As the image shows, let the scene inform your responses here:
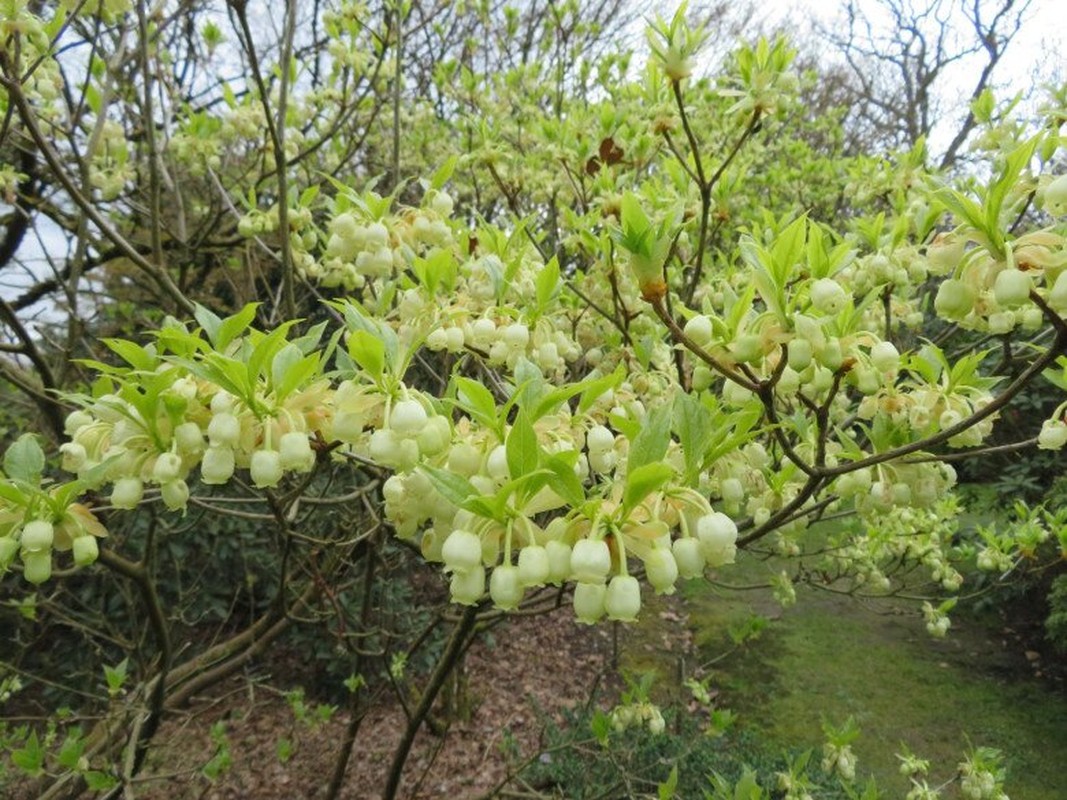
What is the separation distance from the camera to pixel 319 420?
1.19 meters

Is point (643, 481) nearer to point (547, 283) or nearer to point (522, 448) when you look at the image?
point (522, 448)

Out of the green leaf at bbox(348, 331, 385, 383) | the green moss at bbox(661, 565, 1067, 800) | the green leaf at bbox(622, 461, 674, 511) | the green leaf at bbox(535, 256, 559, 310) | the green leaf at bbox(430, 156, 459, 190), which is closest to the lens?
the green leaf at bbox(622, 461, 674, 511)

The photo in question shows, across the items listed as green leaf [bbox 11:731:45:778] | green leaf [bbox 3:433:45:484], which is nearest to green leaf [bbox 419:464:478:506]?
green leaf [bbox 3:433:45:484]

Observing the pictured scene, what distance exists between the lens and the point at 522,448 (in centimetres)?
91

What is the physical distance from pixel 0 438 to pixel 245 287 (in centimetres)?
197

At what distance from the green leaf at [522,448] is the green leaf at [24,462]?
821 mm

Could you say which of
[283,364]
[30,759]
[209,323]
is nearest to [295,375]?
[283,364]

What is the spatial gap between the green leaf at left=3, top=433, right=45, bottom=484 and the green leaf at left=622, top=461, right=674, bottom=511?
958 mm

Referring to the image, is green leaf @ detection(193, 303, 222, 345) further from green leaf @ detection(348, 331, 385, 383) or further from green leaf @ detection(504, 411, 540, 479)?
green leaf @ detection(504, 411, 540, 479)

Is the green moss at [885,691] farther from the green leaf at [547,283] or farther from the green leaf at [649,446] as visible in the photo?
the green leaf at [649,446]

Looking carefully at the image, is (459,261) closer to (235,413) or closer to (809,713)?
(235,413)

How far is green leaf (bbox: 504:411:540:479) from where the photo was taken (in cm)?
90

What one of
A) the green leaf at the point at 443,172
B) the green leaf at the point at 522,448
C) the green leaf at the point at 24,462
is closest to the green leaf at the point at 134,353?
the green leaf at the point at 24,462

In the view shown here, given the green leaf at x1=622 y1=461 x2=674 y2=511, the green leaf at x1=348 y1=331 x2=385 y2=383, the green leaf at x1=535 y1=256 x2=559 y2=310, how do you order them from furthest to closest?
the green leaf at x1=535 y1=256 x2=559 y2=310
the green leaf at x1=348 y1=331 x2=385 y2=383
the green leaf at x1=622 y1=461 x2=674 y2=511
